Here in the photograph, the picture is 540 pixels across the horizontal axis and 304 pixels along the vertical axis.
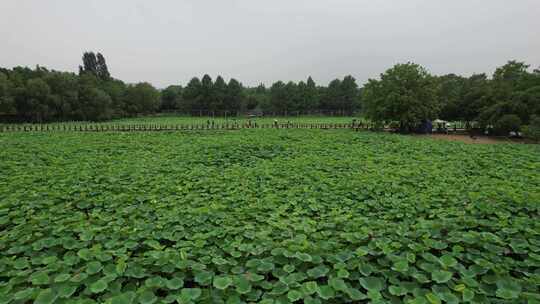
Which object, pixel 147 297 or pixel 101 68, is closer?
pixel 147 297

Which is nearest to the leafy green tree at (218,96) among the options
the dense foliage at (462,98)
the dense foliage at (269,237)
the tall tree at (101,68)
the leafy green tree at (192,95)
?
Result: the leafy green tree at (192,95)

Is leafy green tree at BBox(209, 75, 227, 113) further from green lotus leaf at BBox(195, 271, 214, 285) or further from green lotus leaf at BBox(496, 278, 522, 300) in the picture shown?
green lotus leaf at BBox(496, 278, 522, 300)

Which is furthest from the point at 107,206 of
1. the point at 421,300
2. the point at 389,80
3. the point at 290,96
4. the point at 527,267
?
the point at 290,96

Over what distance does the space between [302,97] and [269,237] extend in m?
55.8

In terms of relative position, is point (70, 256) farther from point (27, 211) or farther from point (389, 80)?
point (389, 80)

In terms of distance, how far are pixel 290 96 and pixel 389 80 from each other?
3416 centimetres

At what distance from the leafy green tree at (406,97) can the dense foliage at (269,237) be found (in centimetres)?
→ 1608

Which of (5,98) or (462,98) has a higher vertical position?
(462,98)

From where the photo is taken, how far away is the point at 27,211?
459 cm

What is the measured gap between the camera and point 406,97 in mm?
21734

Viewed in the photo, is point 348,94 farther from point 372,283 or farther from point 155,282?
point 155,282

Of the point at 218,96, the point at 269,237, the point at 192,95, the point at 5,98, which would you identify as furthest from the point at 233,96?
the point at 269,237

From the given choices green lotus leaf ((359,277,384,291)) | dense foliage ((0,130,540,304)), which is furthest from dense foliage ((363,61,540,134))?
green lotus leaf ((359,277,384,291))

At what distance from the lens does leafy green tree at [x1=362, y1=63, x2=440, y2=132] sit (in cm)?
2212
